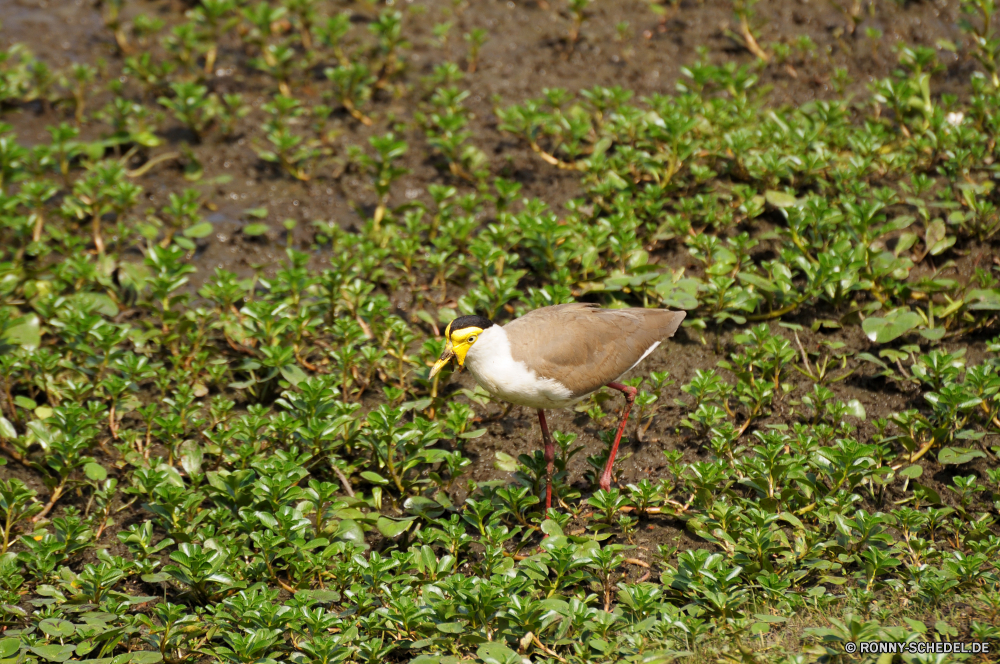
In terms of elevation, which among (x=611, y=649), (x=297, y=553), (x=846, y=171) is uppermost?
(x=846, y=171)

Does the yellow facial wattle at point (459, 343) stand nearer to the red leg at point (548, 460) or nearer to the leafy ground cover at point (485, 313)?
the leafy ground cover at point (485, 313)

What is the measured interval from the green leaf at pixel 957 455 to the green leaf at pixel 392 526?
129 inches

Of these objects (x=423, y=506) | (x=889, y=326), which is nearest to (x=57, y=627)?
(x=423, y=506)

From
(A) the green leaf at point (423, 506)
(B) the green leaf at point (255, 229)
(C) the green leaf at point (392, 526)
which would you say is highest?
(B) the green leaf at point (255, 229)

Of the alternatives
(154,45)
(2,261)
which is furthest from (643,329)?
(154,45)

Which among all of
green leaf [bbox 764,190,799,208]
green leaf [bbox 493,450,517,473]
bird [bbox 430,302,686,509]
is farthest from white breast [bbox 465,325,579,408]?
green leaf [bbox 764,190,799,208]

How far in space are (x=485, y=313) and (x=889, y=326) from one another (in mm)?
2970

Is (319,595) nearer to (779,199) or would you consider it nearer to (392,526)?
(392,526)

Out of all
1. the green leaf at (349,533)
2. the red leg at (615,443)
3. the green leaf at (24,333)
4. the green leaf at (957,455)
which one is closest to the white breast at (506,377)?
the red leg at (615,443)

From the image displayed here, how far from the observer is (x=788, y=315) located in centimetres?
657

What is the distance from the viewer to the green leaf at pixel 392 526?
5.02m

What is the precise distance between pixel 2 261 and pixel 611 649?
6.05 metres

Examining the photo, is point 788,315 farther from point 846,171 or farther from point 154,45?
point 154,45

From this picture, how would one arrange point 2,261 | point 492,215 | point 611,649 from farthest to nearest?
point 492,215 < point 2,261 < point 611,649
